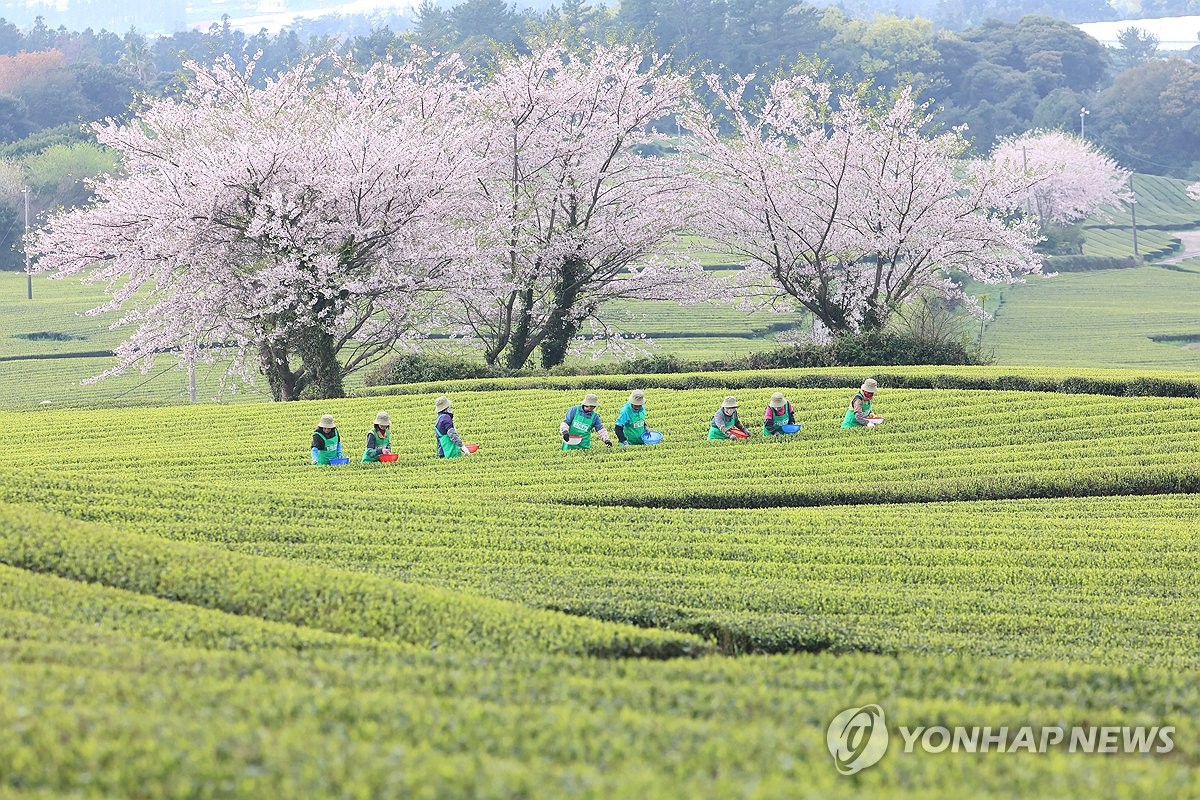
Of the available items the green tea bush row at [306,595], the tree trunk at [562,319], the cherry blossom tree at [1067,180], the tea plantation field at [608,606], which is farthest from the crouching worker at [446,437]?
the cherry blossom tree at [1067,180]

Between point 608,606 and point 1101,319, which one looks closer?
point 608,606

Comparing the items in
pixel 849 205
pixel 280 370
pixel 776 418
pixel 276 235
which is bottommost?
pixel 776 418

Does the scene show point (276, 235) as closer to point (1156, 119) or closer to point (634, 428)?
point (634, 428)

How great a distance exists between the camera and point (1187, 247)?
91938mm

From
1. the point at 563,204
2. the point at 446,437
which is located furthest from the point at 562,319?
the point at 446,437

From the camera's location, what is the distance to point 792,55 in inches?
4400

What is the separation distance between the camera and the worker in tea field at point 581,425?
2122cm

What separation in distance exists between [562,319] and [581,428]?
15.4 metres

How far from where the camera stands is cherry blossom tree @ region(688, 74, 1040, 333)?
3616 centimetres

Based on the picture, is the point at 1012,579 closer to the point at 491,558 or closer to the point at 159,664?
the point at 491,558

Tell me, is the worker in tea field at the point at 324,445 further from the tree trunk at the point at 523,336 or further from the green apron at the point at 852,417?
the tree trunk at the point at 523,336

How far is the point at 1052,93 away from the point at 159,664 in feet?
396

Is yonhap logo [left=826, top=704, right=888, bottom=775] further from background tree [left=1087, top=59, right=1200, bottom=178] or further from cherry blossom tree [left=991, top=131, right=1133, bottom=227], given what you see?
background tree [left=1087, top=59, right=1200, bottom=178]

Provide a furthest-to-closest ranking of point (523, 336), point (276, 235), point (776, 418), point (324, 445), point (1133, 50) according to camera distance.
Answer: point (1133, 50)
point (523, 336)
point (276, 235)
point (776, 418)
point (324, 445)
